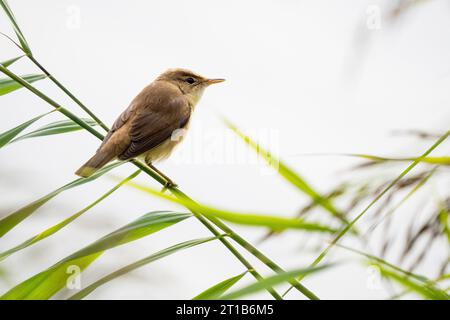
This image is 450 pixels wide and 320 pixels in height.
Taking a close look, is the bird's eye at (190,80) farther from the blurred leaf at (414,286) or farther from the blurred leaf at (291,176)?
the blurred leaf at (414,286)

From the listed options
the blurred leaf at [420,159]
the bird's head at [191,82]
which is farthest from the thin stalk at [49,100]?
the bird's head at [191,82]

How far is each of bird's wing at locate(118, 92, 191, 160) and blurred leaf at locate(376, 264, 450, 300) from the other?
238cm

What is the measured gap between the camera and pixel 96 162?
296cm

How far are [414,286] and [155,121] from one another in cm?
293

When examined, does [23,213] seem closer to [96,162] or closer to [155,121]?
[96,162]

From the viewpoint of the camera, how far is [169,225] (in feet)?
4.68

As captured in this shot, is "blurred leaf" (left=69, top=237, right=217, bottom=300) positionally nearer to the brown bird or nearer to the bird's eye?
the brown bird

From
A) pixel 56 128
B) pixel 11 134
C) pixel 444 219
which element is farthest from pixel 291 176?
pixel 56 128

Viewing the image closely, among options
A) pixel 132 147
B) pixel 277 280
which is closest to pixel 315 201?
pixel 277 280

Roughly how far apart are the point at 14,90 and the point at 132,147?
1.53 meters

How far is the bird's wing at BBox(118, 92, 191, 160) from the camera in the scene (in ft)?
10.8

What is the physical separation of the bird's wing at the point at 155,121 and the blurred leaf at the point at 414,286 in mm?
2375
